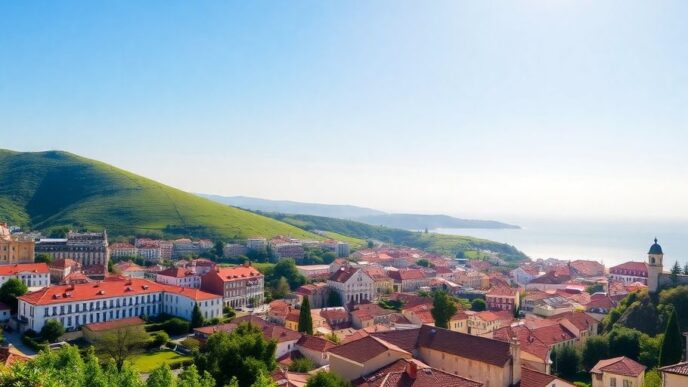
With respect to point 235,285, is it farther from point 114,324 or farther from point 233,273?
point 114,324

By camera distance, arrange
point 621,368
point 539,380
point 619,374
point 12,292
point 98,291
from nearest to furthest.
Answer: point 539,380 → point 619,374 → point 621,368 → point 12,292 → point 98,291

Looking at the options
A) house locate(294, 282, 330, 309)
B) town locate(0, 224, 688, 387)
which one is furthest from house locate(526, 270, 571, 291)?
house locate(294, 282, 330, 309)

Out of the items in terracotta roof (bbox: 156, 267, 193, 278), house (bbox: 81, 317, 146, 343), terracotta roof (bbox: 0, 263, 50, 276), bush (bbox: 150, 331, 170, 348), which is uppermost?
terracotta roof (bbox: 0, 263, 50, 276)

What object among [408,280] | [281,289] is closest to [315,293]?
[281,289]

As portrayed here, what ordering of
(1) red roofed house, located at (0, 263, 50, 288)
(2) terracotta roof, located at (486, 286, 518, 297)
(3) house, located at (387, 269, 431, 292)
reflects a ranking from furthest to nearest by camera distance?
1. (3) house, located at (387, 269, 431, 292)
2. (2) terracotta roof, located at (486, 286, 518, 297)
3. (1) red roofed house, located at (0, 263, 50, 288)

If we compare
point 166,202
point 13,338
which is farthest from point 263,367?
point 166,202

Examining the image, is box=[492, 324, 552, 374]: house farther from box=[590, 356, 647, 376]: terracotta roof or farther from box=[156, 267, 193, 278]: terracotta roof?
box=[156, 267, 193, 278]: terracotta roof

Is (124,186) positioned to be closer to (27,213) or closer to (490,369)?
(27,213)

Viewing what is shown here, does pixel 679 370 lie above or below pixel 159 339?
above
